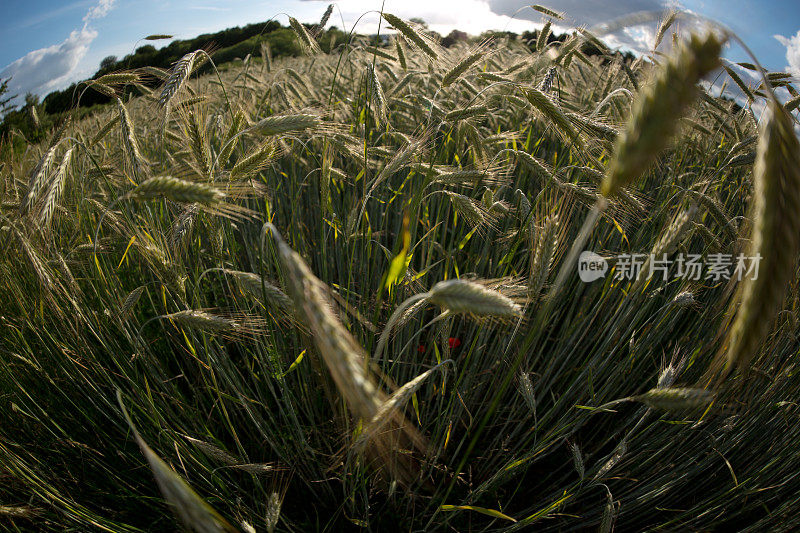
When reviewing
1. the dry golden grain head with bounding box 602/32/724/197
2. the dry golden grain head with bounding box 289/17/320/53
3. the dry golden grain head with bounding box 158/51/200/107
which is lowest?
the dry golden grain head with bounding box 602/32/724/197

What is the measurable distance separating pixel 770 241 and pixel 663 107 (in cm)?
26

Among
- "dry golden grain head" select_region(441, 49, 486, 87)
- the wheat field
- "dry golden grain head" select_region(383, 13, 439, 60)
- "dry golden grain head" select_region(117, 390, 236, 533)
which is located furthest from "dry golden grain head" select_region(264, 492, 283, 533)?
"dry golden grain head" select_region(383, 13, 439, 60)

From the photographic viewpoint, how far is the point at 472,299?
2.81 ft

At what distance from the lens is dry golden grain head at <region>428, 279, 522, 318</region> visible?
834 millimetres

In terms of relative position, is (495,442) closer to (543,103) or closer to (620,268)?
(620,268)

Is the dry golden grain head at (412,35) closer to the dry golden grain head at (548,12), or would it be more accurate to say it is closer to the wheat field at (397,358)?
the wheat field at (397,358)

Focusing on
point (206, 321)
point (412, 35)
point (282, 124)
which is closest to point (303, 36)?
point (412, 35)

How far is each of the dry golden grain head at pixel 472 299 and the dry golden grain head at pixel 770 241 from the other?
0.37 metres

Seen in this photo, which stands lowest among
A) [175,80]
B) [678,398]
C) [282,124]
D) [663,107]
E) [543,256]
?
[678,398]

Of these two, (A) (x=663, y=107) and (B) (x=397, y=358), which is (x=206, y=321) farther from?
(A) (x=663, y=107)

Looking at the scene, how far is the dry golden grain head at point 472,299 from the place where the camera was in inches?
32.8

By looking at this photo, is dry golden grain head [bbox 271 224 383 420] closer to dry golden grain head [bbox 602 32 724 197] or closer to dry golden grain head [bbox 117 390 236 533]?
dry golden grain head [bbox 117 390 236 533]

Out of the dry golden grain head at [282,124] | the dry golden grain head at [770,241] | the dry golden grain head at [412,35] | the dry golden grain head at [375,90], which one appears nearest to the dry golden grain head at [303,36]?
the dry golden grain head at [412,35]

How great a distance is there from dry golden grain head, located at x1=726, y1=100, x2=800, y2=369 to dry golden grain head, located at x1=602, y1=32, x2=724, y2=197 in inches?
5.4
